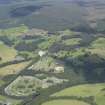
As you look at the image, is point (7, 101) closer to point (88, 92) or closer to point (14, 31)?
point (88, 92)

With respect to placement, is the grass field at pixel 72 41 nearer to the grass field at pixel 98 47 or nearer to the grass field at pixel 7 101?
the grass field at pixel 98 47

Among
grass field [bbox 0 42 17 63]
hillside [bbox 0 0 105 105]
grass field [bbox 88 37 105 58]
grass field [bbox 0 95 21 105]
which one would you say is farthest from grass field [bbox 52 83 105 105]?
grass field [bbox 0 42 17 63]

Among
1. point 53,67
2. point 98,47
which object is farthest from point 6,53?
point 98,47

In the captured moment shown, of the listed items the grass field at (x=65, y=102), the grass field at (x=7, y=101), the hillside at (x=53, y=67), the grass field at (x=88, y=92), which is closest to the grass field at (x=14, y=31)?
the hillside at (x=53, y=67)

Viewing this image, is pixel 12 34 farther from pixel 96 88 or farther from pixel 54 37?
pixel 96 88

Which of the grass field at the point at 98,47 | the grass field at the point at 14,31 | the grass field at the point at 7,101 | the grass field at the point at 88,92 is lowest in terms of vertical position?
the grass field at the point at 14,31

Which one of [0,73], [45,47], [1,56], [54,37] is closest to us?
[0,73]

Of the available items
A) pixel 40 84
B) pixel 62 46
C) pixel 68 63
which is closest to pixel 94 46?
pixel 62 46
